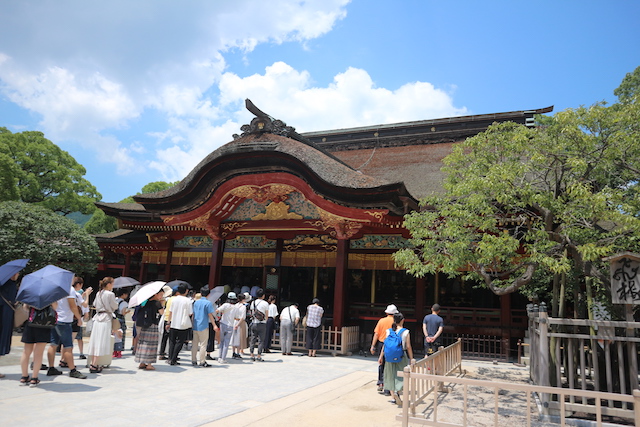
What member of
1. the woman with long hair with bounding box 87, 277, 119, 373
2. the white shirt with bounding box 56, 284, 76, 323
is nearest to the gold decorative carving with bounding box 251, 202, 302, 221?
the woman with long hair with bounding box 87, 277, 119, 373

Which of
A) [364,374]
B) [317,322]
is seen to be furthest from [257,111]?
[364,374]

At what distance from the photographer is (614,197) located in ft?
21.7

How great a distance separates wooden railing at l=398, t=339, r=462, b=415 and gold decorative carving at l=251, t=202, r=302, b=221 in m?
7.11

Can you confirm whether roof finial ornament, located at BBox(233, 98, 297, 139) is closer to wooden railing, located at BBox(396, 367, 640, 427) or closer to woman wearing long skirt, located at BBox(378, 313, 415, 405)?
woman wearing long skirt, located at BBox(378, 313, 415, 405)

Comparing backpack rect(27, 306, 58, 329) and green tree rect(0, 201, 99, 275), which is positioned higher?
green tree rect(0, 201, 99, 275)

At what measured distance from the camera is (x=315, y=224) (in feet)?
46.5

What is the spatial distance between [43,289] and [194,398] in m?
→ 2.70

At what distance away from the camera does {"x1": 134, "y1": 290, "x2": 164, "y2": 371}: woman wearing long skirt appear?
8.23 meters

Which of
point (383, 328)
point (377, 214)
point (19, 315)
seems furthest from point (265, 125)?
point (19, 315)

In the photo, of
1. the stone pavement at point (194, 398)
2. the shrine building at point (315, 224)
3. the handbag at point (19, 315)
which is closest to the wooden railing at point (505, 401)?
the stone pavement at point (194, 398)

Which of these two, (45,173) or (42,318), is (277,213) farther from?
(45,173)

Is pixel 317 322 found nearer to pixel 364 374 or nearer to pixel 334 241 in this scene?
pixel 364 374

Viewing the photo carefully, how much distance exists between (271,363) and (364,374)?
224 centimetres

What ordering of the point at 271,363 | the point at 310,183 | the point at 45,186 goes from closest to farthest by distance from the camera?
1. the point at 271,363
2. the point at 310,183
3. the point at 45,186
